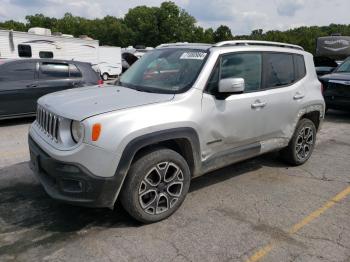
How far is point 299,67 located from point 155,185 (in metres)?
3.03

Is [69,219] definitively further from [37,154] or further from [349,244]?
[349,244]

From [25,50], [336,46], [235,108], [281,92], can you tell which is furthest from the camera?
[336,46]

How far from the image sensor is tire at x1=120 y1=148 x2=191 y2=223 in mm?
3498

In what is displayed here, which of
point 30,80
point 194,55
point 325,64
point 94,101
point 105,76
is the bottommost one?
point 105,76

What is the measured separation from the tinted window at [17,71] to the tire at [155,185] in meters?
6.25

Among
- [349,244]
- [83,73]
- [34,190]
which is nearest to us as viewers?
[349,244]

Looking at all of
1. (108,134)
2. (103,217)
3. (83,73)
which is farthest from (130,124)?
(83,73)

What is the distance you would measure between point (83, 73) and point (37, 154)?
6253mm

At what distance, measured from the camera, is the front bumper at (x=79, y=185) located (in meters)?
3.27

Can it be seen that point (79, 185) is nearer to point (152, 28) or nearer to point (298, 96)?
point (298, 96)

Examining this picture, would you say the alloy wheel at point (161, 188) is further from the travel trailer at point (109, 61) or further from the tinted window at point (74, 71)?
the travel trailer at point (109, 61)

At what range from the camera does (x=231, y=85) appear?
3908mm

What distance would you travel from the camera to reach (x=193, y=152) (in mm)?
3910

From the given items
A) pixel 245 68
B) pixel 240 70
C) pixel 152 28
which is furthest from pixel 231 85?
pixel 152 28
